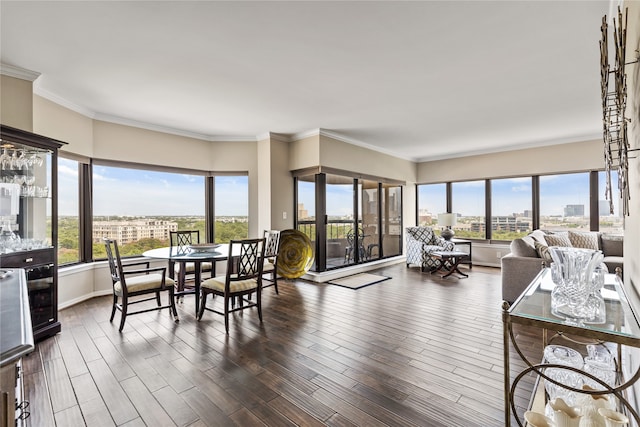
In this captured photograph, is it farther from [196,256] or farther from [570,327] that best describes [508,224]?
[196,256]

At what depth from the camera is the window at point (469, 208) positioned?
709 centimetres

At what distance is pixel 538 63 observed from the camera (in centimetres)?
293

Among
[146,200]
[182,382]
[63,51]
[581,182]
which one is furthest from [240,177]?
[581,182]

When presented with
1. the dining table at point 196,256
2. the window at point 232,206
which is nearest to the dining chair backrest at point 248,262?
the dining table at point 196,256

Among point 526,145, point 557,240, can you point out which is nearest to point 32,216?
point 557,240

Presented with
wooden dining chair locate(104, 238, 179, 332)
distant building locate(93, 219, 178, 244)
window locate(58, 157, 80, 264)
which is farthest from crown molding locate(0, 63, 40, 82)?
distant building locate(93, 219, 178, 244)

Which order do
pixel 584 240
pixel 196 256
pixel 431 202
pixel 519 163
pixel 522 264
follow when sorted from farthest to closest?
1. pixel 431 202
2. pixel 519 163
3. pixel 584 240
4. pixel 522 264
5. pixel 196 256

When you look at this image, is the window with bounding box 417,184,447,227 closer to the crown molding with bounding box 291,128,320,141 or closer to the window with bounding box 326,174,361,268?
the window with bounding box 326,174,361,268

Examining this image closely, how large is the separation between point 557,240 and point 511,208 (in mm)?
1670

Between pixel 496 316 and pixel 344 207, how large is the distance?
129 inches

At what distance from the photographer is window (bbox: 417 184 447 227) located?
25.2ft

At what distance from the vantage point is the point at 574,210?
19.5 feet

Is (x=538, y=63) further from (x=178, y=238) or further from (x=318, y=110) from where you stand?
(x=178, y=238)

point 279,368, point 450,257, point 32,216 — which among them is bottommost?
point 279,368
